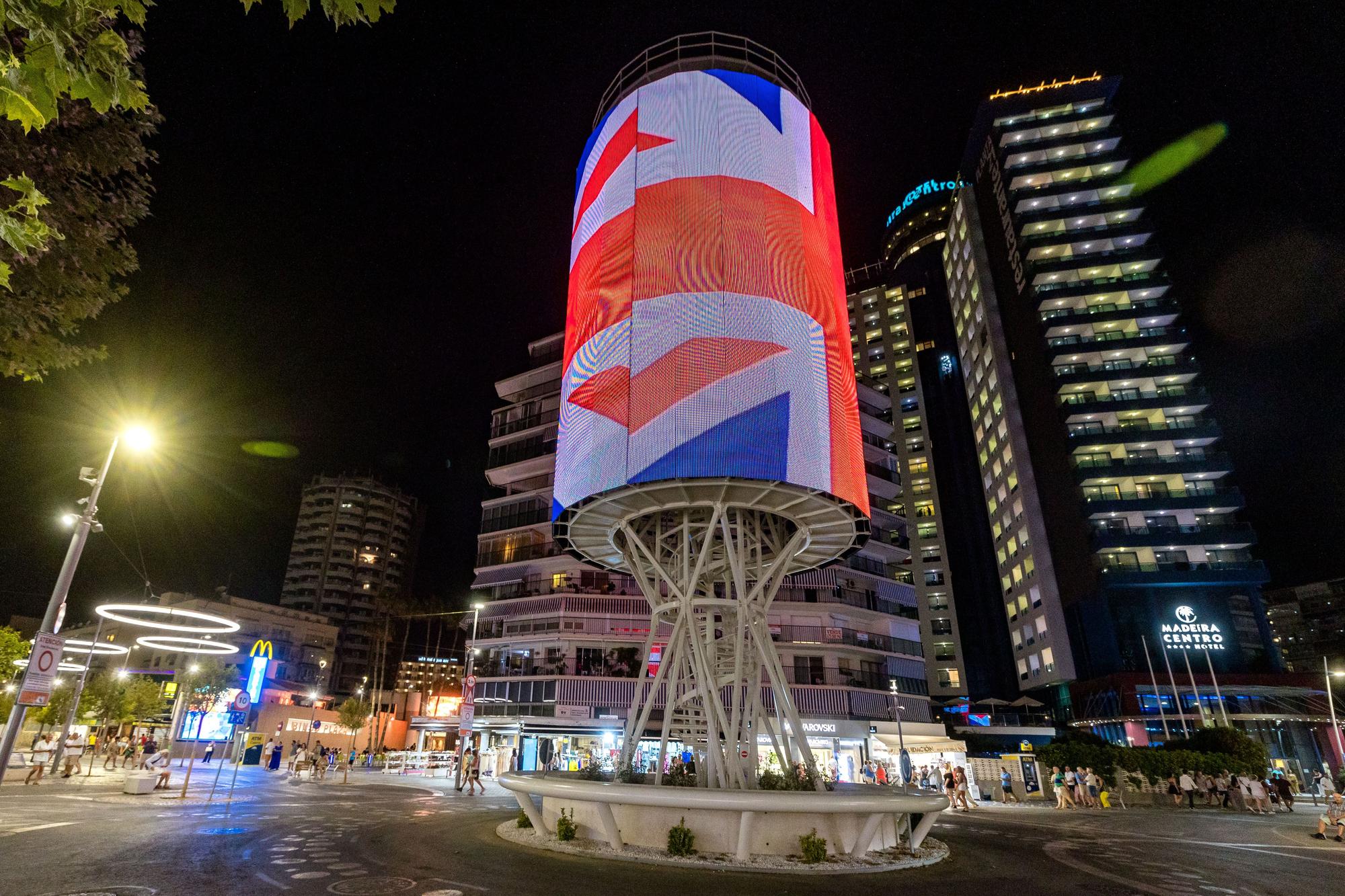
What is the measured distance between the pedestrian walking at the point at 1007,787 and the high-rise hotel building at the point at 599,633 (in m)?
6.63

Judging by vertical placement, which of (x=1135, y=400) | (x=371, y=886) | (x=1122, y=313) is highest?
(x=1122, y=313)

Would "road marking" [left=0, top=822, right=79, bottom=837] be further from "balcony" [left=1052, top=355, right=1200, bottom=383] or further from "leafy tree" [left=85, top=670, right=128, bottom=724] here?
"balcony" [left=1052, top=355, right=1200, bottom=383]

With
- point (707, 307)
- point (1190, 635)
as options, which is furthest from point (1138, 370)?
point (707, 307)

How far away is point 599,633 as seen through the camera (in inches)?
1829

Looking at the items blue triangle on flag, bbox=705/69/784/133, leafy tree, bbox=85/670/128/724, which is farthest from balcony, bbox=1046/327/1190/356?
leafy tree, bbox=85/670/128/724

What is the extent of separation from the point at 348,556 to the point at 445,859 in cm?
13118

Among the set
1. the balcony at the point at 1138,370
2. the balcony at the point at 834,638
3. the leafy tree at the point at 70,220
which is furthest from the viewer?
the balcony at the point at 1138,370

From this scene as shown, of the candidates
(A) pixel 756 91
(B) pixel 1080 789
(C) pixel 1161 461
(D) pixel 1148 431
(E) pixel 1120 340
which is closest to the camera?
(A) pixel 756 91

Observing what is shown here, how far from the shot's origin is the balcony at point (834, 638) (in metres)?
45.9

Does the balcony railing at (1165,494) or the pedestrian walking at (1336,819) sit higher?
the balcony railing at (1165,494)

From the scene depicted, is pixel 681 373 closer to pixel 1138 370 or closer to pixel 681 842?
pixel 681 842

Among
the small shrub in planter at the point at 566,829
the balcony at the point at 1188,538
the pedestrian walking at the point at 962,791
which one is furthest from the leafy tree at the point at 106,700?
the balcony at the point at 1188,538

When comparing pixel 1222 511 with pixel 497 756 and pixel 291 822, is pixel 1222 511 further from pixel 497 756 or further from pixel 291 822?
pixel 291 822

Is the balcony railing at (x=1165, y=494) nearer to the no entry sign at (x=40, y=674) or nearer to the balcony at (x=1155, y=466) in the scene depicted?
the balcony at (x=1155, y=466)
